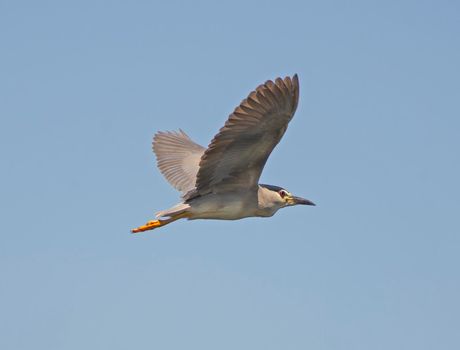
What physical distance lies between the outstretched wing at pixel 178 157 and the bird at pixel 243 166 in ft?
0.35

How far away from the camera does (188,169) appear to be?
58.7 ft

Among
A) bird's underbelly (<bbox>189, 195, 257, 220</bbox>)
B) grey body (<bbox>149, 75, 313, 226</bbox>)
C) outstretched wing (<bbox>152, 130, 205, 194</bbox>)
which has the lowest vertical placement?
bird's underbelly (<bbox>189, 195, 257, 220</bbox>)

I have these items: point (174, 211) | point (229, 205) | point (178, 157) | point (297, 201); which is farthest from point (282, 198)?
point (178, 157)

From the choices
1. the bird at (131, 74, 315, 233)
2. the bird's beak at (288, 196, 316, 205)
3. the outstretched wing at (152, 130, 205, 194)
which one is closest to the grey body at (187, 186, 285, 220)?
the bird at (131, 74, 315, 233)

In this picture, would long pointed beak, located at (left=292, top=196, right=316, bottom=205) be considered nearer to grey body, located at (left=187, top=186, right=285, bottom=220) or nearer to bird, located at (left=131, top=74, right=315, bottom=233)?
bird, located at (left=131, top=74, right=315, bottom=233)

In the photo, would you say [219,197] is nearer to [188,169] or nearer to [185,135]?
[188,169]

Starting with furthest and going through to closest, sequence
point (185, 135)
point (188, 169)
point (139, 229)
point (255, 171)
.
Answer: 1. point (185, 135)
2. point (188, 169)
3. point (139, 229)
4. point (255, 171)

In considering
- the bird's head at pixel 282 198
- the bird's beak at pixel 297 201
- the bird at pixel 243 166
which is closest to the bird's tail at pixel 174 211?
the bird at pixel 243 166

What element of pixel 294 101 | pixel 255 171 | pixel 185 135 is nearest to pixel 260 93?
pixel 294 101

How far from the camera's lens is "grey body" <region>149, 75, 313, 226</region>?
43.3 feet

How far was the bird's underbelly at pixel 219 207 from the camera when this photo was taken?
48.9 ft

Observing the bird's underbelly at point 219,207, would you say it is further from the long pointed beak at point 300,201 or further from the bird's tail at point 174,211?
the long pointed beak at point 300,201

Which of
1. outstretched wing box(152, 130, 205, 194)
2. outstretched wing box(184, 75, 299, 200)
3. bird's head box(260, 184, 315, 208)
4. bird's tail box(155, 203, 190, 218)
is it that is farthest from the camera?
outstretched wing box(152, 130, 205, 194)

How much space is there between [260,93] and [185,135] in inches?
247
